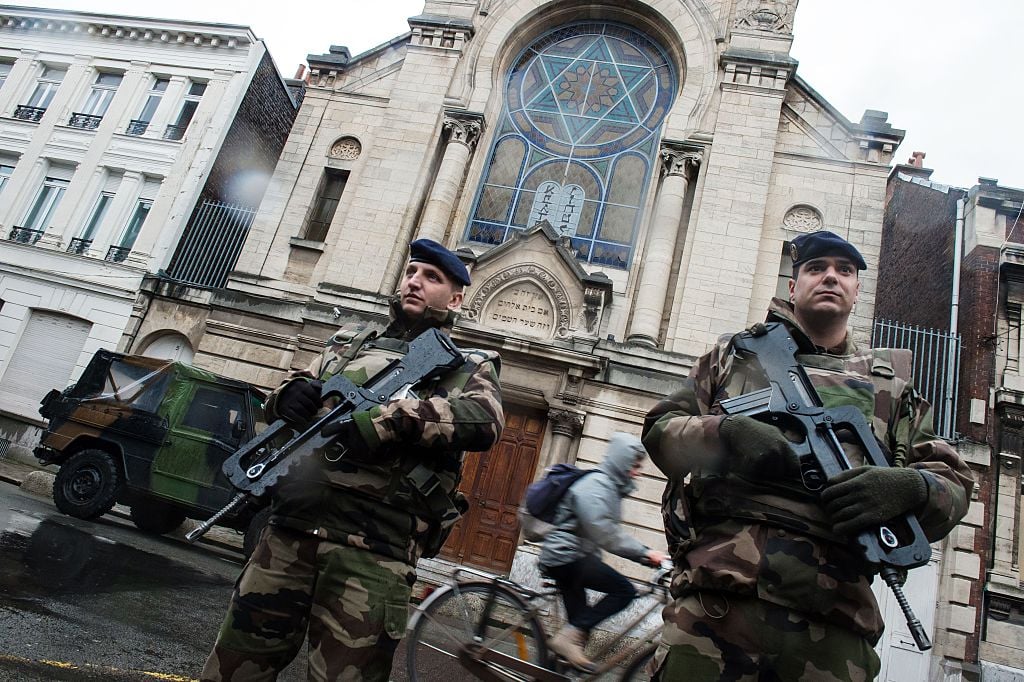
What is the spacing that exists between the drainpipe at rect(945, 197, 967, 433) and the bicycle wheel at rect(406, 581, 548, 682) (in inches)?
442

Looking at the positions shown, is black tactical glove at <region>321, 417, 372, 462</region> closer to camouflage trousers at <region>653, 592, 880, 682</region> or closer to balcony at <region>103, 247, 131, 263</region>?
camouflage trousers at <region>653, 592, 880, 682</region>

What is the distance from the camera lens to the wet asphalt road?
3.14 m

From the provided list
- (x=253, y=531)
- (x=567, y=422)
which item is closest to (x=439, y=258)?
(x=253, y=531)

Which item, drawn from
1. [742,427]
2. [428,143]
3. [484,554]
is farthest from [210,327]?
[742,427]

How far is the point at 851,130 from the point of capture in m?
12.7

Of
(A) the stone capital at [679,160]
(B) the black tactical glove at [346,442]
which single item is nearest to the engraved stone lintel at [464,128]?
(A) the stone capital at [679,160]

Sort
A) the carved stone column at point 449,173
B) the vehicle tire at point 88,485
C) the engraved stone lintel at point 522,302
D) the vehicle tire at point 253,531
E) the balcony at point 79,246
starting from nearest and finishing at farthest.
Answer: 1. the vehicle tire at point 253,531
2. the vehicle tire at point 88,485
3. the engraved stone lintel at point 522,302
4. the carved stone column at point 449,173
5. the balcony at point 79,246

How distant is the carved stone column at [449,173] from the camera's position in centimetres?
1280

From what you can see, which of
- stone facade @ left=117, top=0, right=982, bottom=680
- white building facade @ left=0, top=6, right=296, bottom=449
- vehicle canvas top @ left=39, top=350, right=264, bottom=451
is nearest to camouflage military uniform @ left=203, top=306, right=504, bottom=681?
vehicle canvas top @ left=39, top=350, right=264, bottom=451

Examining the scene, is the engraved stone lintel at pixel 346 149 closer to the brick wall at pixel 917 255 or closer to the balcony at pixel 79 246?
the balcony at pixel 79 246

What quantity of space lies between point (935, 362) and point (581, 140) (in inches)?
321

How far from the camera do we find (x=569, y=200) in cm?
1332

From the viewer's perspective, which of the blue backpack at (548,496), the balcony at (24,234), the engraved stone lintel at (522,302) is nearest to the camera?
the blue backpack at (548,496)

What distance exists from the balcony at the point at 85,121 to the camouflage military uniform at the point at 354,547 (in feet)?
62.5
